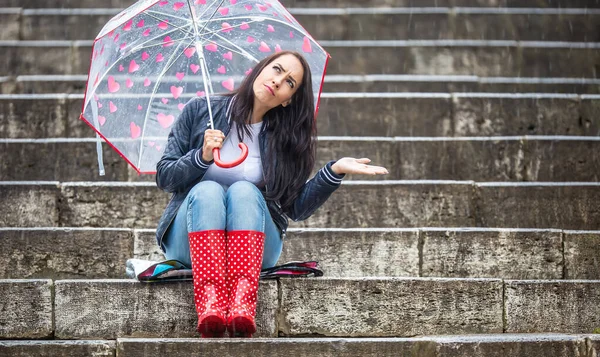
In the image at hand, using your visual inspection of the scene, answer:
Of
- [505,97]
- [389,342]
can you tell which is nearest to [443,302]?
[389,342]

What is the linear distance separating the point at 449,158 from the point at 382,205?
91cm

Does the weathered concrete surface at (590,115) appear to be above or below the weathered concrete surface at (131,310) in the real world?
above

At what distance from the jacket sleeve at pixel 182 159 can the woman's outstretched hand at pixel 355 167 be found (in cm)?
57

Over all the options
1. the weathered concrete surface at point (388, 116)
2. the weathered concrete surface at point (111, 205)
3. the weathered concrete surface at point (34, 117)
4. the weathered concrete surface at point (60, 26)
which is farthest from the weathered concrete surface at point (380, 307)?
the weathered concrete surface at point (60, 26)

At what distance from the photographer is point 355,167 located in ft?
14.1

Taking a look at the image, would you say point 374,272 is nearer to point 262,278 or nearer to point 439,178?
point 262,278

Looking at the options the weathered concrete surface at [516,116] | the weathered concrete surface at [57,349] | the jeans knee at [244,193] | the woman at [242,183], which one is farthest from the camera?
the weathered concrete surface at [516,116]

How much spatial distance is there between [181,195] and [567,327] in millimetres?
1931

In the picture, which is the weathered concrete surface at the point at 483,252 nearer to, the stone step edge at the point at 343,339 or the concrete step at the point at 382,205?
the concrete step at the point at 382,205

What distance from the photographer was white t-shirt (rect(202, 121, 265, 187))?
14.9 feet

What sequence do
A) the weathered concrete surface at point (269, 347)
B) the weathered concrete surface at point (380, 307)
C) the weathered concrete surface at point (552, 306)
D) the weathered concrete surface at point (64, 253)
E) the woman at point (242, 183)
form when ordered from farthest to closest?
1. the weathered concrete surface at point (64, 253)
2. the weathered concrete surface at point (552, 306)
3. the weathered concrete surface at point (380, 307)
4. the woman at point (242, 183)
5. the weathered concrete surface at point (269, 347)

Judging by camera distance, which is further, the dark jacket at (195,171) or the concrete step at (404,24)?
the concrete step at (404,24)

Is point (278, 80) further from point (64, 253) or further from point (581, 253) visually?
point (581, 253)

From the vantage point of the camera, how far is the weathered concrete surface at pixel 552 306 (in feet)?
15.4
